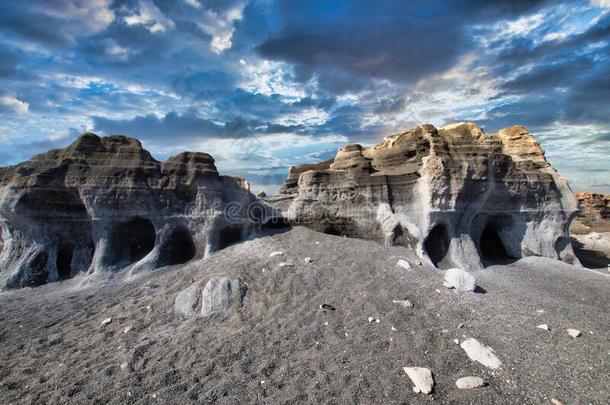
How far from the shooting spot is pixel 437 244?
36.2ft

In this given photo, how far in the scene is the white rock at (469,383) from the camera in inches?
172

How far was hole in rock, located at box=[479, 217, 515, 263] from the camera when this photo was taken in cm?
1284

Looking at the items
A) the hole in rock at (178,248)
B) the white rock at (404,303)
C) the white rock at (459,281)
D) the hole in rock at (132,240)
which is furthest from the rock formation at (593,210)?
the hole in rock at (132,240)

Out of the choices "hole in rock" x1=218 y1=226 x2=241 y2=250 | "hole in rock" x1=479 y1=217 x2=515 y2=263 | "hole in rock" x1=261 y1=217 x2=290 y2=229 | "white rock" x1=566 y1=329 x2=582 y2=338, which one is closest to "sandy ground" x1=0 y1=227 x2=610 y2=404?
"white rock" x1=566 y1=329 x2=582 y2=338

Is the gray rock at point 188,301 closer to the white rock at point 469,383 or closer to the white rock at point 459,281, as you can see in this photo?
the white rock at point 469,383

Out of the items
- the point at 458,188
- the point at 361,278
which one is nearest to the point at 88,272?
the point at 361,278

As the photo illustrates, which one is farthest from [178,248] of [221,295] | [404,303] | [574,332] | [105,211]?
[574,332]

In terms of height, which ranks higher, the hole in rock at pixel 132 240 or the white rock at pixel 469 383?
the hole in rock at pixel 132 240

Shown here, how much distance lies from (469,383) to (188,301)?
558 cm

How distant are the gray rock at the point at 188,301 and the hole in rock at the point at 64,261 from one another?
17.6 ft

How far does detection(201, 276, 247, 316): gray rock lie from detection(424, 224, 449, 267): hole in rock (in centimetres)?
690

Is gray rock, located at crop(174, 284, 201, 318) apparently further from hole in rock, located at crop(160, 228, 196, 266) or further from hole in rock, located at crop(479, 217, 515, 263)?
hole in rock, located at crop(479, 217, 515, 263)

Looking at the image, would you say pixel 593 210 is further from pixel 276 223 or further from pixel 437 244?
pixel 276 223

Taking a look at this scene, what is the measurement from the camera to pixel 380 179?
11.4 metres
